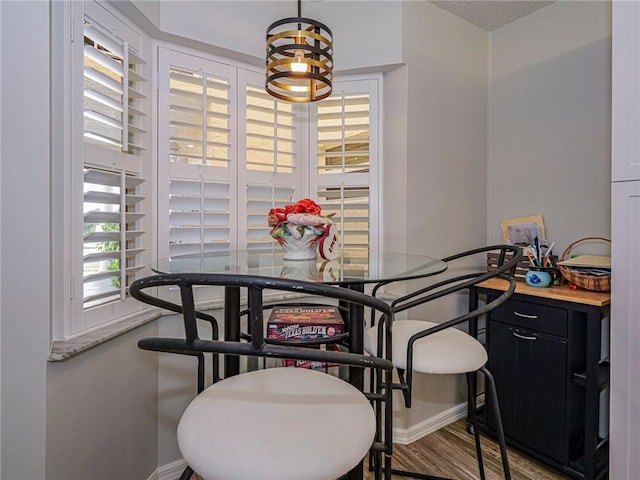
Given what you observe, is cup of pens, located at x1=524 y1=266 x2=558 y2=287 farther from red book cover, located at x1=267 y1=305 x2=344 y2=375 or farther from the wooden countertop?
red book cover, located at x1=267 y1=305 x2=344 y2=375

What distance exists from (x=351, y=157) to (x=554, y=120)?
1.28 m

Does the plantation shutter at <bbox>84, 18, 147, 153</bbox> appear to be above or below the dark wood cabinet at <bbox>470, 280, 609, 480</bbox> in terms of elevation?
above

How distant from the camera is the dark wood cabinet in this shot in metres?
1.70

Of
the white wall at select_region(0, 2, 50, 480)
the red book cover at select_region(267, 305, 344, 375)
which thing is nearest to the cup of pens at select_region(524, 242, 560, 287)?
the red book cover at select_region(267, 305, 344, 375)

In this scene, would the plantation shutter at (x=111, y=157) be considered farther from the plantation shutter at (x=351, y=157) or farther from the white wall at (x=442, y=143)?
the white wall at (x=442, y=143)

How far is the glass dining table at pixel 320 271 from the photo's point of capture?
1.14 meters

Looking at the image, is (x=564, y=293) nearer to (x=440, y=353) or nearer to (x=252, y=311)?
(x=440, y=353)

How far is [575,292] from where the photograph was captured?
5.99 ft

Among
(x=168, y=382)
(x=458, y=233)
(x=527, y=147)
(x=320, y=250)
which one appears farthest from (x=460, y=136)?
(x=168, y=382)

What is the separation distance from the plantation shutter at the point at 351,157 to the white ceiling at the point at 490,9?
0.71 m

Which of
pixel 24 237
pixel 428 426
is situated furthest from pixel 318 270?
pixel 428 426

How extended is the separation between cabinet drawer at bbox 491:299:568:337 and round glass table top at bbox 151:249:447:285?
2.48 ft

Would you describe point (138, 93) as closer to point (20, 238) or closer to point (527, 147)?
point (20, 238)

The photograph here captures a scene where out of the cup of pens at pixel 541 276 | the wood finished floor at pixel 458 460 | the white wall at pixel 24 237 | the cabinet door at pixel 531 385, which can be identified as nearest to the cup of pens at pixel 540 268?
the cup of pens at pixel 541 276
